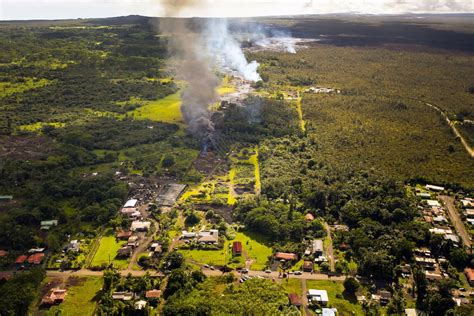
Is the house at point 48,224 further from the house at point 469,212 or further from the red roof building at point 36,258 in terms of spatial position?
the house at point 469,212

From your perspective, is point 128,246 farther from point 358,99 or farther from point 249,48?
point 249,48

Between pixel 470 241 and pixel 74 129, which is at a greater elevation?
pixel 74 129

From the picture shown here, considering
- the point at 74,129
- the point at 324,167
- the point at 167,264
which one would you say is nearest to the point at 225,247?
the point at 167,264

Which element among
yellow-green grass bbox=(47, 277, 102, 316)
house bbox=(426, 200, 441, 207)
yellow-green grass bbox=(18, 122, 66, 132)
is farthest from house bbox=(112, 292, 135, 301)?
yellow-green grass bbox=(18, 122, 66, 132)

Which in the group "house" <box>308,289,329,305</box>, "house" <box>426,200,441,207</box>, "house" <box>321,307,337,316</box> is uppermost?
"house" <box>426,200,441,207</box>

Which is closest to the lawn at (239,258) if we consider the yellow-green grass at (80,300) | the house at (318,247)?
the house at (318,247)

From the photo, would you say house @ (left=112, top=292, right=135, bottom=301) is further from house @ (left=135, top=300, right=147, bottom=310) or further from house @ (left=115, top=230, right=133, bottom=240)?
house @ (left=115, top=230, right=133, bottom=240)
